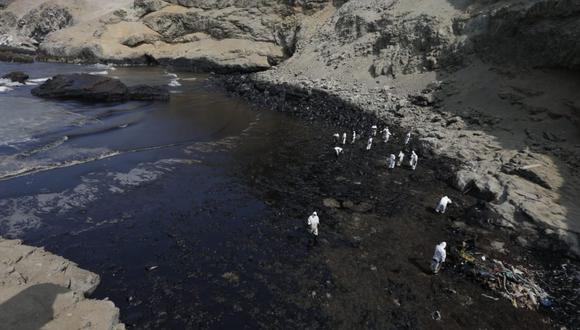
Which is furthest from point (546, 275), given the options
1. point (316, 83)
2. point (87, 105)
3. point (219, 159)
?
point (87, 105)

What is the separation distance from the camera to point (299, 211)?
14508 mm

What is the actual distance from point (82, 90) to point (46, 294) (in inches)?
1030

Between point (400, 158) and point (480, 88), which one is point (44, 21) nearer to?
point (480, 88)

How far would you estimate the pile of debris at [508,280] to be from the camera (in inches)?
407

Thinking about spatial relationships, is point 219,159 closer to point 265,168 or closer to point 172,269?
point 265,168

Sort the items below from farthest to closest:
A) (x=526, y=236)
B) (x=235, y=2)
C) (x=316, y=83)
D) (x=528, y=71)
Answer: (x=235, y=2), (x=316, y=83), (x=528, y=71), (x=526, y=236)

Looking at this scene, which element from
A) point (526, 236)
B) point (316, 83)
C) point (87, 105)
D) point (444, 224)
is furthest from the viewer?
point (316, 83)

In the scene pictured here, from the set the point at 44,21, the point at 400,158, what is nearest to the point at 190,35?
the point at 44,21

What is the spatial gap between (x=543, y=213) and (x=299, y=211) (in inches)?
313

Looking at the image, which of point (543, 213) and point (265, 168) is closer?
point (543, 213)

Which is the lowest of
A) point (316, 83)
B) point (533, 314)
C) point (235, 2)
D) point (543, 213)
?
point (533, 314)

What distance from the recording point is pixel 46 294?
8977 mm

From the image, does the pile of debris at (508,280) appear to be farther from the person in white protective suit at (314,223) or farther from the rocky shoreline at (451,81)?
the person in white protective suit at (314,223)

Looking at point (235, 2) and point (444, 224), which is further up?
point (235, 2)
